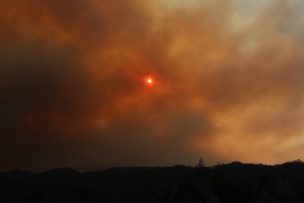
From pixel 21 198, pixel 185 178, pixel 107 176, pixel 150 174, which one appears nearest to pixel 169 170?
pixel 150 174

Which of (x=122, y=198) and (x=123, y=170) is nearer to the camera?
(x=122, y=198)

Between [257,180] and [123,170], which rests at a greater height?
[123,170]

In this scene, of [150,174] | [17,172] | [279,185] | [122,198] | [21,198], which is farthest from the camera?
[17,172]

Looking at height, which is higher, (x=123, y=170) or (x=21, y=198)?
(x=123, y=170)

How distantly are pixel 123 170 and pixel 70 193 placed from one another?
34108 mm

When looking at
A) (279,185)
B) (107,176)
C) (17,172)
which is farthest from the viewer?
(17,172)

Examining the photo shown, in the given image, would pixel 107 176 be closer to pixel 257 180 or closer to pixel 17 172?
pixel 17 172

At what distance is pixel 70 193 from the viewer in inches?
2598

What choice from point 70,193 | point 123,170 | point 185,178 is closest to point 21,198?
point 70,193

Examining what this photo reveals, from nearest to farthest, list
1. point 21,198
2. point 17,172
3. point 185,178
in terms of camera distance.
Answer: point 185,178, point 21,198, point 17,172

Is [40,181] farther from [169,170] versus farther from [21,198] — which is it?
[21,198]

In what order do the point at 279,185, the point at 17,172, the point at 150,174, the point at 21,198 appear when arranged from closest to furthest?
the point at 279,185, the point at 21,198, the point at 150,174, the point at 17,172

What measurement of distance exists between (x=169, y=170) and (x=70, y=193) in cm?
2865

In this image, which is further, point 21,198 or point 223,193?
point 21,198
